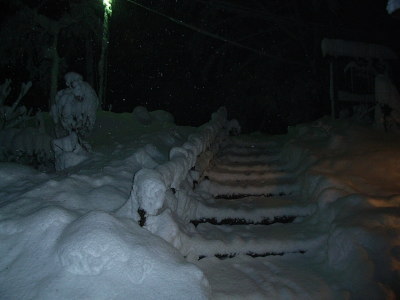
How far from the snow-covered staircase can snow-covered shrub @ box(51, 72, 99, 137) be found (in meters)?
2.82

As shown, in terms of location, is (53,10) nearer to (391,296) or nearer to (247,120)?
(247,120)

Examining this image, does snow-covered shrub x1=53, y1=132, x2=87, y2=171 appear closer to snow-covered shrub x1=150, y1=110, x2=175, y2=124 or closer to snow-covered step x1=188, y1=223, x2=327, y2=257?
snow-covered step x1=188, y1=223, x2=327, y2=257

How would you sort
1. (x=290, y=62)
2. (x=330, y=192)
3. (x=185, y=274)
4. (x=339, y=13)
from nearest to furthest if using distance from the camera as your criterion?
(x=185, y=274)
(x=330, y=192)
(x=339, y=13)
(x=290, y=62)

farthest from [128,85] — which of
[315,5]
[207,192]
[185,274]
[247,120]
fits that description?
[185,274]

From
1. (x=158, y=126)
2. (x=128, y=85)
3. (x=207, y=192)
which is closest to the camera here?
(x=207, y=192)

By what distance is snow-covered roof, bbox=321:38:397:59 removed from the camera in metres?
9.80

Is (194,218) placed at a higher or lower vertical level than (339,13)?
lower

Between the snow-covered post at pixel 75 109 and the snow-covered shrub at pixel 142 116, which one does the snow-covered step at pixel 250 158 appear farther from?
the snow-covered shrub at pixel 142 116

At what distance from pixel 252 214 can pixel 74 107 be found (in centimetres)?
418

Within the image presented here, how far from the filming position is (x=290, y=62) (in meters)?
15.0

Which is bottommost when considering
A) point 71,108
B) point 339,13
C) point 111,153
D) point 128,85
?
point 111,153

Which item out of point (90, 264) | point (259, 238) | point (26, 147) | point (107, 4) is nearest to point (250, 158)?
point (259, 238)

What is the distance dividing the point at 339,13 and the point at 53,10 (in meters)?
12.8

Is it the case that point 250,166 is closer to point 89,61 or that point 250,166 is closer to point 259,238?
point 259,238
